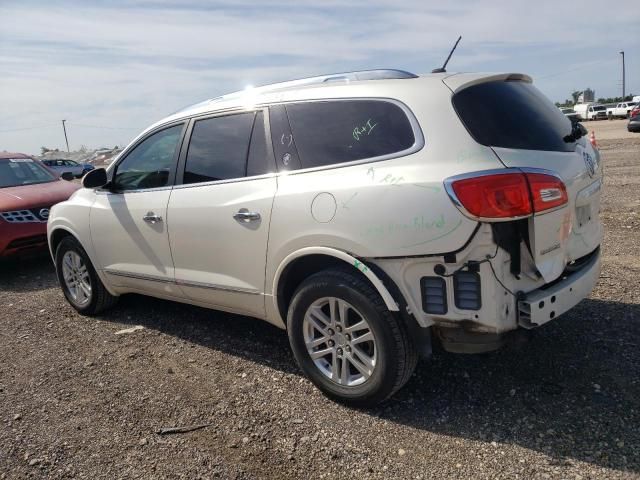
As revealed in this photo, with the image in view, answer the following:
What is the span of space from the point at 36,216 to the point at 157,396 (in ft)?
15.1

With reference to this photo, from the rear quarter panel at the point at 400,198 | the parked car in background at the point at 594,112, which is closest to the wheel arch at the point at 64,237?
the rear quarter panel at the point at 400,198

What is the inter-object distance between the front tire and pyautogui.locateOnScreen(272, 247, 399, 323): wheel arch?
0.26 ft

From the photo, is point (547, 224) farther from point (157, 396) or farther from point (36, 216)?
point (36, 216)

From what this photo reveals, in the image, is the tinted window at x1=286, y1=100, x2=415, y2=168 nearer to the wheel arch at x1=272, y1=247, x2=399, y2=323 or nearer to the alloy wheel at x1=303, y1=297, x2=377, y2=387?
the wheel arch at x1=272, y1=247, x2=399, y2=323

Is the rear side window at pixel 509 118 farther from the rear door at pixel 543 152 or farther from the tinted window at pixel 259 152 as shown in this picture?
the tinted window at pixel 259 152

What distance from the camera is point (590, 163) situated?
10.6ft

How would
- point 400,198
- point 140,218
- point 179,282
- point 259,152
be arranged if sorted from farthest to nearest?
1. point 140,218
2. point 179,282
3. point 259,152
4. point 400,198

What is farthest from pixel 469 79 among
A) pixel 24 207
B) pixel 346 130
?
pixel 24 207

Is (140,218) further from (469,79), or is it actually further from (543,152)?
(543,152)

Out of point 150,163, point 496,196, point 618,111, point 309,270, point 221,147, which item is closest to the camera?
point 496,196

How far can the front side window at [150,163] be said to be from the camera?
13.9 feet

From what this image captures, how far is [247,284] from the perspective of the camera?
362 centimetres

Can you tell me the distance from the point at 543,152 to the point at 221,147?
2.12 m

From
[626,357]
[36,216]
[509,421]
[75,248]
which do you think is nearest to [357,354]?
[509,421]
